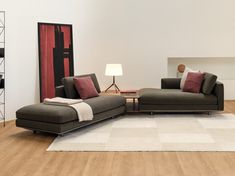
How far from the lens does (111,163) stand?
361 cm

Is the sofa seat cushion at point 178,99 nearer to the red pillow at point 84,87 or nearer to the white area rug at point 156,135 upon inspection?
the white area rug at point 156,135

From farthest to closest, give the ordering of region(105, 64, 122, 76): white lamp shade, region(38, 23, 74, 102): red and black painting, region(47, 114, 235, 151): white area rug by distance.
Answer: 1. region(105, 64, 122, 76): white lamp shade
2. region(38, 23, 74, 102): red and black painting
3. region(47, 114, 235, 151): white area rug

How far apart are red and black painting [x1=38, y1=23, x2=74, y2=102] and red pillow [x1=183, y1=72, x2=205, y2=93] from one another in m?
2.51

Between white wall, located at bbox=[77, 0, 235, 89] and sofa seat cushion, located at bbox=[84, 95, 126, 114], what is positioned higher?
white wall, located at bbox=[77, 0, 235, 89]

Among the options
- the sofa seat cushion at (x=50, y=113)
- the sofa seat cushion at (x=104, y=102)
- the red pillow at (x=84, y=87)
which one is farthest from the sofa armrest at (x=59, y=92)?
the sofa seat cushion at (x=50, y=113)

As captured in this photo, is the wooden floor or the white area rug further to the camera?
the white area rug

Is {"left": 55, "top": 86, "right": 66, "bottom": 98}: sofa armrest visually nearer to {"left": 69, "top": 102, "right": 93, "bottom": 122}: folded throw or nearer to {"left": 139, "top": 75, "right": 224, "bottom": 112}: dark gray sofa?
{"left": 69, "top": 102, "right": 93, "bottom": 122}: folded throw

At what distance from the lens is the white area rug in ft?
13.6

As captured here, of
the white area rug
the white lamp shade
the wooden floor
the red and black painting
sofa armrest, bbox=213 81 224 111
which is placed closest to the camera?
the wooden floor

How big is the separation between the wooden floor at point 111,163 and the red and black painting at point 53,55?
8.18 feet

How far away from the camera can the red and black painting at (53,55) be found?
6535mm

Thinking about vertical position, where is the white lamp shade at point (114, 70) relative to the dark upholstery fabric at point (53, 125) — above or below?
above

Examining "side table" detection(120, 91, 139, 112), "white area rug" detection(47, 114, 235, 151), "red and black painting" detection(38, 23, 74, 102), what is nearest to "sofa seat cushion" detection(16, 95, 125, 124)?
"white area rug" detection(47, 114, 235, 151)

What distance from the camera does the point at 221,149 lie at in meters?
4.03
